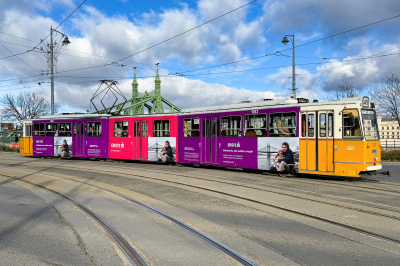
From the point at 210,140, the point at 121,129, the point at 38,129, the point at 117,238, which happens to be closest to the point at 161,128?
the point at 121,129

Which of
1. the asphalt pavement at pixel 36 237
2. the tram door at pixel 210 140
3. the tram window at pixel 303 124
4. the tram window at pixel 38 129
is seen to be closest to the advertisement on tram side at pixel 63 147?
the tram window at pixel 38 129

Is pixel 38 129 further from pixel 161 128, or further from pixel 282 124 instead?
pixel 282 124

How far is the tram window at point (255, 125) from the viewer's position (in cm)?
1373

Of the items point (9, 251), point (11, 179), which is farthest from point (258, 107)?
point (9, 251)

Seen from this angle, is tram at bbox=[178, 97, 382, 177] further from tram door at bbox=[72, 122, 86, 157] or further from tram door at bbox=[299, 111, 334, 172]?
Result: tram door at bbox=[72, 122, 86, 157]

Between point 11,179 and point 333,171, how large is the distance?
37.2ft

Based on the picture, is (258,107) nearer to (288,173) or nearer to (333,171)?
(288,173)

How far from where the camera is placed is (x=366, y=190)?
9.89 m

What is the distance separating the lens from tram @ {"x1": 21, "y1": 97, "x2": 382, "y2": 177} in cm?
1159

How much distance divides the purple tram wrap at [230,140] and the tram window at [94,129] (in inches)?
245

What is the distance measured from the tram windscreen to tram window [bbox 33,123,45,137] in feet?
65.7

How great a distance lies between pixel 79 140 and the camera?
21750 millimetres

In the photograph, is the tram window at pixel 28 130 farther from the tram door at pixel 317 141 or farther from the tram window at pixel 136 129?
the tram door at pixel 317 141

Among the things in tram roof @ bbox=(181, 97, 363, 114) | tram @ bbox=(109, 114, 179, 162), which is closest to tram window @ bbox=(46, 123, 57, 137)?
tram @ bbox=(109, 114, 179, 162)
